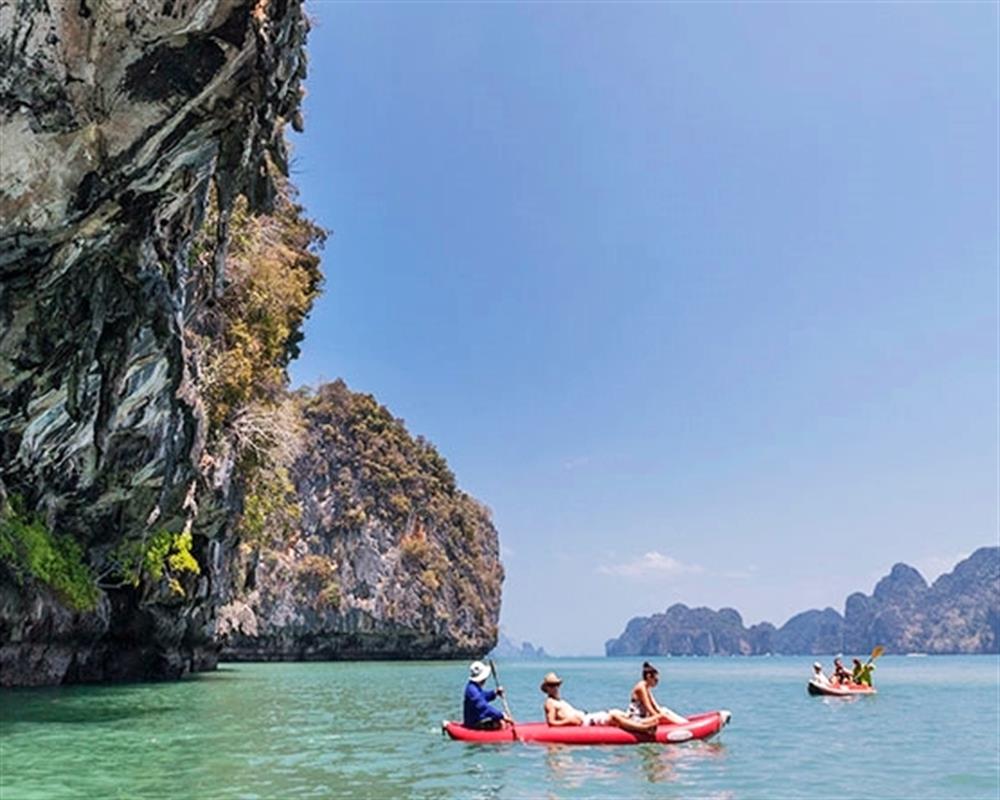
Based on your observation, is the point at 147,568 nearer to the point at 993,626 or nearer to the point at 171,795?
the point at 171,795

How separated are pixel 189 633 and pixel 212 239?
1569cm

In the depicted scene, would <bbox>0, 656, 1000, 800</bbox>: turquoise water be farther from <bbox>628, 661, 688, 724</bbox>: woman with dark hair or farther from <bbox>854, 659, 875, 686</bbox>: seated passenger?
<bbox>854, 659, 875, 686</bbox>: seated passenger

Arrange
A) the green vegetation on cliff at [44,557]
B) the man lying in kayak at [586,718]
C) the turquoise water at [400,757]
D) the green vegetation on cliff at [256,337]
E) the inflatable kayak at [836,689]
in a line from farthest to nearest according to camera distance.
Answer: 1. the inflatable kayak at [836,689]
2. the green vegetation on cliff at [256,337]
3. the green vegetation on cliff at [44,557]
4. the man lying in kayak at [586,718]
5. the turquoise water at [400,757]

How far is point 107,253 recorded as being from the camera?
41.5ft

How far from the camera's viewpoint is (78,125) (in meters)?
10.5

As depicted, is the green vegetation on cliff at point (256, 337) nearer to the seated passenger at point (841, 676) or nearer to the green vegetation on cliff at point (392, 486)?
the seated passenger at point (841, 676)

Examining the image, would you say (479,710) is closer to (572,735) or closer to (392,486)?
(572,735)

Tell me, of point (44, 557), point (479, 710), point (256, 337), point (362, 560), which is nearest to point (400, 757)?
point (479, 710)

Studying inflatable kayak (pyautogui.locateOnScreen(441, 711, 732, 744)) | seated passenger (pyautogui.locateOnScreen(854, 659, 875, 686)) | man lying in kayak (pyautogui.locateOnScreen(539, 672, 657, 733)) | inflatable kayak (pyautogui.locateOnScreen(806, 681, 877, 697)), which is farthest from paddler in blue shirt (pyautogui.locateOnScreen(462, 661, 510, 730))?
seated passenger (pyautogui.locateOnScreen(854, 659, 875, 686))

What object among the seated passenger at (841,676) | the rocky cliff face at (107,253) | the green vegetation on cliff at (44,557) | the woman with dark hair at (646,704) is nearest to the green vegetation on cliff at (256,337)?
the rocky cliff face at (107,253)

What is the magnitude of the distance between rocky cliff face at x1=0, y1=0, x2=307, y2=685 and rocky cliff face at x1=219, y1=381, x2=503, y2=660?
37.5 metres

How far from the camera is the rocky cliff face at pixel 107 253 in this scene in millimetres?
10156

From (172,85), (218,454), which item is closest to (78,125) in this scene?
(172,85)

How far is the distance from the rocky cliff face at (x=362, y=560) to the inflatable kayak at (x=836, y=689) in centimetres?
3881
